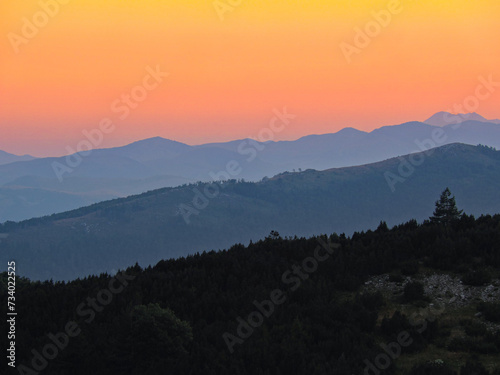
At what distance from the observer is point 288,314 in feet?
70.6

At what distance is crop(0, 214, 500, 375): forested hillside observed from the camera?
17.5m

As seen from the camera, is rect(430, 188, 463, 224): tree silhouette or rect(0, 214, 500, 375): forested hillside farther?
rect(430, 188, 463, 224): tree silhouette

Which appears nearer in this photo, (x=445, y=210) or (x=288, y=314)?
(x=288, y=314)

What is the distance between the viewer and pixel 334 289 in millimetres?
24672

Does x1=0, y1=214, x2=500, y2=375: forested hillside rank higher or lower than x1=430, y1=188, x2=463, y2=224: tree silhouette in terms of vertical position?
lower

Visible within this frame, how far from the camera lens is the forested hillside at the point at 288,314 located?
688 inches

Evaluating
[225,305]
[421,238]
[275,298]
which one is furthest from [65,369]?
[421,238]

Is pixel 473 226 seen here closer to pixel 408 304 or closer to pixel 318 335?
pixel 408 304

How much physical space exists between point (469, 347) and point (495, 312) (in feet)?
9.38

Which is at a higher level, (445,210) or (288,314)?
(445,210)

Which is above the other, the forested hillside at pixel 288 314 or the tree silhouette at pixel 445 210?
the tree silhouette at pixel 445 210

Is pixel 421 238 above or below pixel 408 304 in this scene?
above

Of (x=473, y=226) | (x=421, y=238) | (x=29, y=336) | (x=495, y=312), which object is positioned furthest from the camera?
(x=473, y=226)

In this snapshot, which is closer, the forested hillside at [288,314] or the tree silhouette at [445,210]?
the forested hillside at [288,314]
